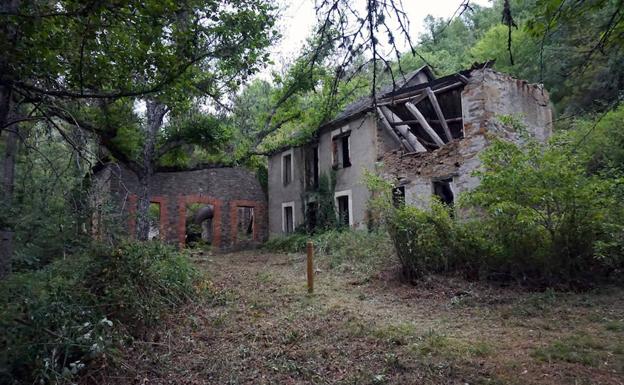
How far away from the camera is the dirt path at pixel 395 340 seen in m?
3.54

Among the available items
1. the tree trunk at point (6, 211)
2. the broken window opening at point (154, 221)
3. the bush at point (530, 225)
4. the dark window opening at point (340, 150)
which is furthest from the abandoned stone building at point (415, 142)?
the tree trunk at point (6, 211)

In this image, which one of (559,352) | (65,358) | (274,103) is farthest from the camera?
(274,103)

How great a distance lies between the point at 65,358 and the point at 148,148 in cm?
903

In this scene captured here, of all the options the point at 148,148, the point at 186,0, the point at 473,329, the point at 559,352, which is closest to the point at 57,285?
the point at 186,0

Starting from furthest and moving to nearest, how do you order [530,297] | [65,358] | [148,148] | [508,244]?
[148,148], [508,244], [530,297], [65,358]

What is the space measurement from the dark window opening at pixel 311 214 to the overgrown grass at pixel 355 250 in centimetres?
249

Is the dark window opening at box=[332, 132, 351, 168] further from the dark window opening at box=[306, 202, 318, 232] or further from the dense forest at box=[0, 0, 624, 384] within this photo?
the dense forest at box=[0, 0, 624, 384]

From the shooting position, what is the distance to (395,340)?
429 cm

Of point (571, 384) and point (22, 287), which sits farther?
point (22, 287)

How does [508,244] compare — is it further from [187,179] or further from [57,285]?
[187,179]

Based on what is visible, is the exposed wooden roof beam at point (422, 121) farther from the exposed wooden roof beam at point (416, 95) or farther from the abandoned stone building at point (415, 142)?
the exposed wooden roof beam at point (416, 95)

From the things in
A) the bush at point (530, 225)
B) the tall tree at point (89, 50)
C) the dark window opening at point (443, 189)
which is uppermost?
the tall tree at point (89, 50)

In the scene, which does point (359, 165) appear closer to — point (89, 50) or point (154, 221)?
point (154, 221)

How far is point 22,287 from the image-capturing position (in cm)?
383
